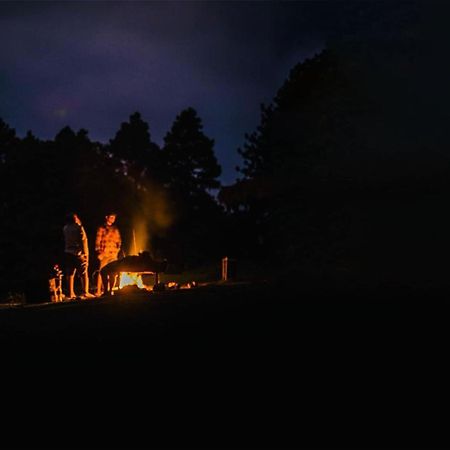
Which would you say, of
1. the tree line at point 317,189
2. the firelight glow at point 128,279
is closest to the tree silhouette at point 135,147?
the tree line at point 317,189

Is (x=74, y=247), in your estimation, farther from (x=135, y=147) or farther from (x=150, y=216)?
(x=135, y=147)

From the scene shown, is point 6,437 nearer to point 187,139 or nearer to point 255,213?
point 255,213

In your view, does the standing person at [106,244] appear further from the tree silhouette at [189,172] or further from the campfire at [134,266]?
the tree silhouette at [189,172]

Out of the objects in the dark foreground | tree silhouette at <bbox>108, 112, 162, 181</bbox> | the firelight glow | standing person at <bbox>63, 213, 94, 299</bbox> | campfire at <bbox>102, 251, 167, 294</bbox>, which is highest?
tree silhouette at <bbox>108, 112, 162, 181</bbox>

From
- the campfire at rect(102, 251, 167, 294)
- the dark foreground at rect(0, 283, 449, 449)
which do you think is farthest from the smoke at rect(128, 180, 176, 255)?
the dark foreground at rect(0, 283, 449, 449)

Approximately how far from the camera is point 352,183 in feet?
62.4

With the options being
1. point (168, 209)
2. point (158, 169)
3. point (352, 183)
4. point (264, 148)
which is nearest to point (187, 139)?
point (158, 169)

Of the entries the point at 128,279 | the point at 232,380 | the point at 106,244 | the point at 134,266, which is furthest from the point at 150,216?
the point at 232,380

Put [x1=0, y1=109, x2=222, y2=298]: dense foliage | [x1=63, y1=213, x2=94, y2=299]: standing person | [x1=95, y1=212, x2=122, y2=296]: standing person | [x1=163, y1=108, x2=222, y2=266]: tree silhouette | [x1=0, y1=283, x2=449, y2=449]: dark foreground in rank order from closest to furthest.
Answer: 1. [x1=0, y1=283, x2=449, y2=449]: dark foreground
2. [x1=63, y1=213, x2=94, y2=299]: standing person
3. [x1=95, y1=212, x2=122, y2=296]: standing person
4. [x1=0, y1=109, x2=222, y2=298]: dense foliage
5. [x1=163, y1=108, x2=222, y2=266]: tree silhouette

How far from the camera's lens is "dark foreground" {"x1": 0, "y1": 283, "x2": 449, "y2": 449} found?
13.7 ft

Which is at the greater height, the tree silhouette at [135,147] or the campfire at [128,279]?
the tree silhouette at [135,147]

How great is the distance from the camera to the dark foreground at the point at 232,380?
4.17 metres

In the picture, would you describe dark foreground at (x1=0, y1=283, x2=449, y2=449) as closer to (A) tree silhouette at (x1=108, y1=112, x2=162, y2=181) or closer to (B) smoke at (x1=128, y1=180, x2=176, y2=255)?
(B) smoke at (x1=128, y1=180, x2=176, y2=255)

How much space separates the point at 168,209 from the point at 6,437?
39780mm
